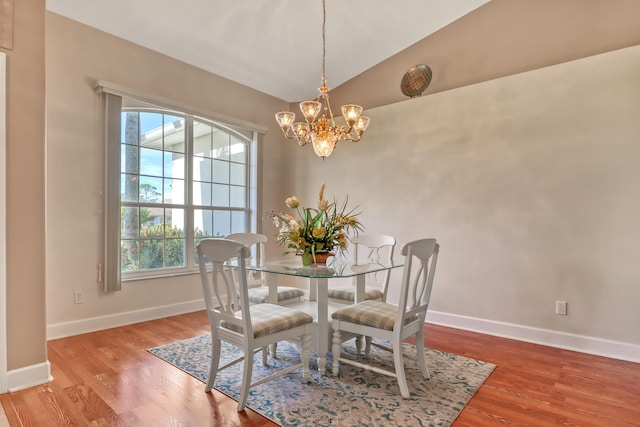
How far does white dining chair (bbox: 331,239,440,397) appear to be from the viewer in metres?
2.20

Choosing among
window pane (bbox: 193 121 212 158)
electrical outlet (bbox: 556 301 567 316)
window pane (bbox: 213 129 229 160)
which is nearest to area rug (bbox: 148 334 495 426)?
electrical outlet (bbox: 556 301 567 316)

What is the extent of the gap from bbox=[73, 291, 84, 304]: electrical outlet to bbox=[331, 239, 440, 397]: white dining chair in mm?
2518

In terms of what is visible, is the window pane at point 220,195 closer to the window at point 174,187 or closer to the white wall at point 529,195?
the window at point 174,187

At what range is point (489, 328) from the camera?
3.62 m

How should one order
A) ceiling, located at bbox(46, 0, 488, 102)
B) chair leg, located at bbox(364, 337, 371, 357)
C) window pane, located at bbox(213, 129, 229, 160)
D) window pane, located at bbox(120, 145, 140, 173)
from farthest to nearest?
window pane, located at bbox(213, 129, 229, 160)
window pane, located at bbox(120, 145, 140, 173)
ceiling, located at bbox(46, 0, 488, 102)
chair leg, located at bbox(364, 337, 371, 357)

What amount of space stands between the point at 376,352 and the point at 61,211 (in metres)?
3.07

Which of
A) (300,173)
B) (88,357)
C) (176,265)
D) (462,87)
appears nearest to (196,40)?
(300,173)

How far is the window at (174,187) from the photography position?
3820mm

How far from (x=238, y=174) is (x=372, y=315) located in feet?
10.4

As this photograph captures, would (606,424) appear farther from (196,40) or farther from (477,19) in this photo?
(196,40)

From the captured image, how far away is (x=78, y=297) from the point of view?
339 cm

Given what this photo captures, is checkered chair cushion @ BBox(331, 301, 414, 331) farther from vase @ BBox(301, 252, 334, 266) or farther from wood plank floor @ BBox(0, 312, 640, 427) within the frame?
wood plank floor @ BBox(0, 312, 640, 427)

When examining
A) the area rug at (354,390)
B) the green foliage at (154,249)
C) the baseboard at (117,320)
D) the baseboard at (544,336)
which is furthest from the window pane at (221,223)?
the baseboard at (544,336)

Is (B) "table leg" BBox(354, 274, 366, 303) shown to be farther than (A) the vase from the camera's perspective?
Yes
